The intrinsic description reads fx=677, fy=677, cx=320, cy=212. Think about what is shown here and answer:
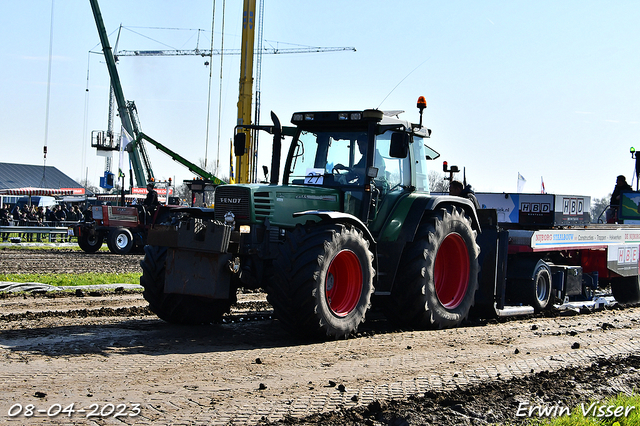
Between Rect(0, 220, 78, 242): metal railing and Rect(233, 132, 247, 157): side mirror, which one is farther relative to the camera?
Rect(0, 220, 78, 242): metal railing

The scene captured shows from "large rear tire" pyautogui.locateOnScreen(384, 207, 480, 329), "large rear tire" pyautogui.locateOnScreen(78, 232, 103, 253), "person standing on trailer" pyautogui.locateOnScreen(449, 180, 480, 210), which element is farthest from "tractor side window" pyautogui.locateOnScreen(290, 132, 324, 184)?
"large rear tire" pyautogui.locateOnScreen(78, 232, 103, 253)

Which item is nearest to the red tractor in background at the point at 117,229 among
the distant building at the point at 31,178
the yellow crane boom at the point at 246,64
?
the yellow crane boom at the point at 246,64

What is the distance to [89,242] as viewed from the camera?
23656 mm

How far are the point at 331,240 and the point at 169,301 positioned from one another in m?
2.42

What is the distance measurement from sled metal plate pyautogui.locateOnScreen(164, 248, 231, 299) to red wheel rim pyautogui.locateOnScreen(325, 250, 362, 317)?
1.17 m

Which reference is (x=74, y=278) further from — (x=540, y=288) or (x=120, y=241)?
(x=540, y=288)

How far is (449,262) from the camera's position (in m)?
9.59

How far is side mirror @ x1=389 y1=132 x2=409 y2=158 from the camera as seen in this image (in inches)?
320

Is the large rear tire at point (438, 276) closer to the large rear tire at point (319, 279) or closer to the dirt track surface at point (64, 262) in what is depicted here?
the large rear tire at point (319, 279)

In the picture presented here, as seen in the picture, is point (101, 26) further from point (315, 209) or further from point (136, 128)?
point (315, 209)

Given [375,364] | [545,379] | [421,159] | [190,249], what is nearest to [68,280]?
[190,249]

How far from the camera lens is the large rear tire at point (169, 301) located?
322 inches

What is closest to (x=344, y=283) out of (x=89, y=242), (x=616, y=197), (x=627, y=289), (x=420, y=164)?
(x=420, y=164)

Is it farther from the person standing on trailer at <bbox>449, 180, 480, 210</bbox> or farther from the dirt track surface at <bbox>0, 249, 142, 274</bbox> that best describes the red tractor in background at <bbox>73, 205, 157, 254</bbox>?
the person standing on trailer at <bbox>449, 180, 480, 210</bbox>
